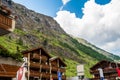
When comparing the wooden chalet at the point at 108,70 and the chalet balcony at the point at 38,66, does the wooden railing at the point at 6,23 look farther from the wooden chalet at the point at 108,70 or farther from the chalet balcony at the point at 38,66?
the wooden chalet at the point at 108,70

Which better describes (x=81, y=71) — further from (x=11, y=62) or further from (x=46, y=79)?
(x=46, y=79)

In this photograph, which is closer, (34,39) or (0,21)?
(0,21)

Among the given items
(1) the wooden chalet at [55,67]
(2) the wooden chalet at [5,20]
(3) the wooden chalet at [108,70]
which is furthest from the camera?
(3) the wooden chalet at [108,70]

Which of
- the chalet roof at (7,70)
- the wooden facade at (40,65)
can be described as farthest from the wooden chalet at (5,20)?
the wooden facade at (40,65)

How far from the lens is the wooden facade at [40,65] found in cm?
6438

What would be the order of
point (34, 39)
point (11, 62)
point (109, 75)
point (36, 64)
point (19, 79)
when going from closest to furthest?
point (19, 79) → point (11, 62) → point (36, 64) → point (109, 75) → point (34, 39)

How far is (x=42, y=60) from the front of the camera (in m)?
69.3

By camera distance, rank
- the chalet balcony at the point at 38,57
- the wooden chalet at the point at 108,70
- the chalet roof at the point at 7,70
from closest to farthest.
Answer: the chalet roof at the point at 7,70 < the chalet balcony at the point at 38,57 < the wooden chalet at the point at 108,70

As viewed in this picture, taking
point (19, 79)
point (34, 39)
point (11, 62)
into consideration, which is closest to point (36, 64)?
point (11, 62)

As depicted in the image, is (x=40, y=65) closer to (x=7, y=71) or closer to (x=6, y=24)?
(x=7, y=71)

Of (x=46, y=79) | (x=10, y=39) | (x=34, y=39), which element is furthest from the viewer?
(x=34, y=39)

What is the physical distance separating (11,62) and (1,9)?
6298 millimetres

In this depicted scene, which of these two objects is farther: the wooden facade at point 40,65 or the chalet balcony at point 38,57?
the chalet balcony at point 38,57

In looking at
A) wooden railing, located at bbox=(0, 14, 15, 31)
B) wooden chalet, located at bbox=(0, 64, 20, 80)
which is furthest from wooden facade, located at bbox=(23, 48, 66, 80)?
wooden railing, located at bbox=(0, 14, 15, 31)
